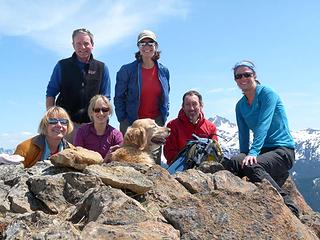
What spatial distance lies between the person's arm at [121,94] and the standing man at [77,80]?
692 mm

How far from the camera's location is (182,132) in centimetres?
1409

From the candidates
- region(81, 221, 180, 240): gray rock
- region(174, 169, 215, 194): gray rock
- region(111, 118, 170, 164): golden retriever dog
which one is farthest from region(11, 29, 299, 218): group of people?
region(81, 221, 180, 240): gray rock

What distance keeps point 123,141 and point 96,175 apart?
3060 millimetres

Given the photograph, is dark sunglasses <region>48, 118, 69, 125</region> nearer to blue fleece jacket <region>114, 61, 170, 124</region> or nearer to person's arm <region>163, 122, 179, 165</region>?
blue fleece jacket <region>114, 61, 170, 124</region>

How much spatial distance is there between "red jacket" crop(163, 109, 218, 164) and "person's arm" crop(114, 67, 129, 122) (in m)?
1.68

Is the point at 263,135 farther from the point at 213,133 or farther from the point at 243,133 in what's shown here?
the point at 213,133

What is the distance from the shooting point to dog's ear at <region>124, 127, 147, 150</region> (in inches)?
454

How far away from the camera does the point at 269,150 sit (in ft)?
36.0

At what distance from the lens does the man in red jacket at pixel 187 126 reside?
14.0 metres

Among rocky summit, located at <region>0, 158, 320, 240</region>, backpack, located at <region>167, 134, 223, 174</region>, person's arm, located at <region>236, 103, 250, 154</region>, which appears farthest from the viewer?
backpack, located at <region>167, 134, 223, 174</region>

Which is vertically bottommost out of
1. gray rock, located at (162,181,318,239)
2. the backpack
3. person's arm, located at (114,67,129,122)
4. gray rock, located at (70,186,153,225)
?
gray rock, located at (162,181,318,239)

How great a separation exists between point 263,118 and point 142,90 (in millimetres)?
4483

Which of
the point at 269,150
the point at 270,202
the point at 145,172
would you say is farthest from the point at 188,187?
the point at 269,150

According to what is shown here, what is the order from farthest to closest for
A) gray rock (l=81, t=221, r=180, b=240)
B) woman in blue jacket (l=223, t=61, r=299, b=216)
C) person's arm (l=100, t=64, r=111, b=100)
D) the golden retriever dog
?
person's arm (l=100, t=64, r=111, b=100) < the golden retriever dog < woman in blue jacket (l=223, t=61, r=299, b=216) < gray rock (l=81, t=221, r=180, b=240)
